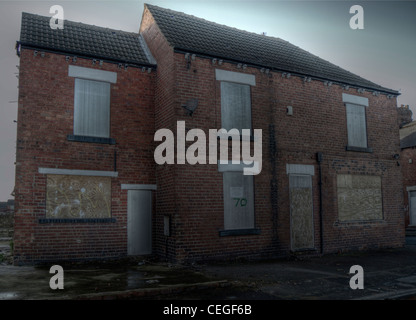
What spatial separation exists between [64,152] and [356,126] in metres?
10.4

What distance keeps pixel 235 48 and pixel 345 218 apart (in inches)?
282

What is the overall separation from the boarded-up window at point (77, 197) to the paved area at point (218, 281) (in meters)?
1.50

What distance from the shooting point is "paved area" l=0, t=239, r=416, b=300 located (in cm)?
690

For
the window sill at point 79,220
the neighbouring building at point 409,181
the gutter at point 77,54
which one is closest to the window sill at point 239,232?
the window sill at point 79,220

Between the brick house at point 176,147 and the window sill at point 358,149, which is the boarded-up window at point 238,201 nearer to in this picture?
the brick house at point 176,147

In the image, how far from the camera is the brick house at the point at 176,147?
10.7 metres

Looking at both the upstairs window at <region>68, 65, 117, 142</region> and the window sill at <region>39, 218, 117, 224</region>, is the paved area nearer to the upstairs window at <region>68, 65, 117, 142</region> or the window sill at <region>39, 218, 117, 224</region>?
the window sill at <region>39, 218, 117, 224</region>

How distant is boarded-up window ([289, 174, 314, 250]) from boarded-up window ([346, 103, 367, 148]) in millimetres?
2832

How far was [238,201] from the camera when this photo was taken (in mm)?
11680

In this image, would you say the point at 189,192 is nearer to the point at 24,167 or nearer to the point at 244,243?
the point at 244,243

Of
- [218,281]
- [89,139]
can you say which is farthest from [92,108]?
[218,281]
